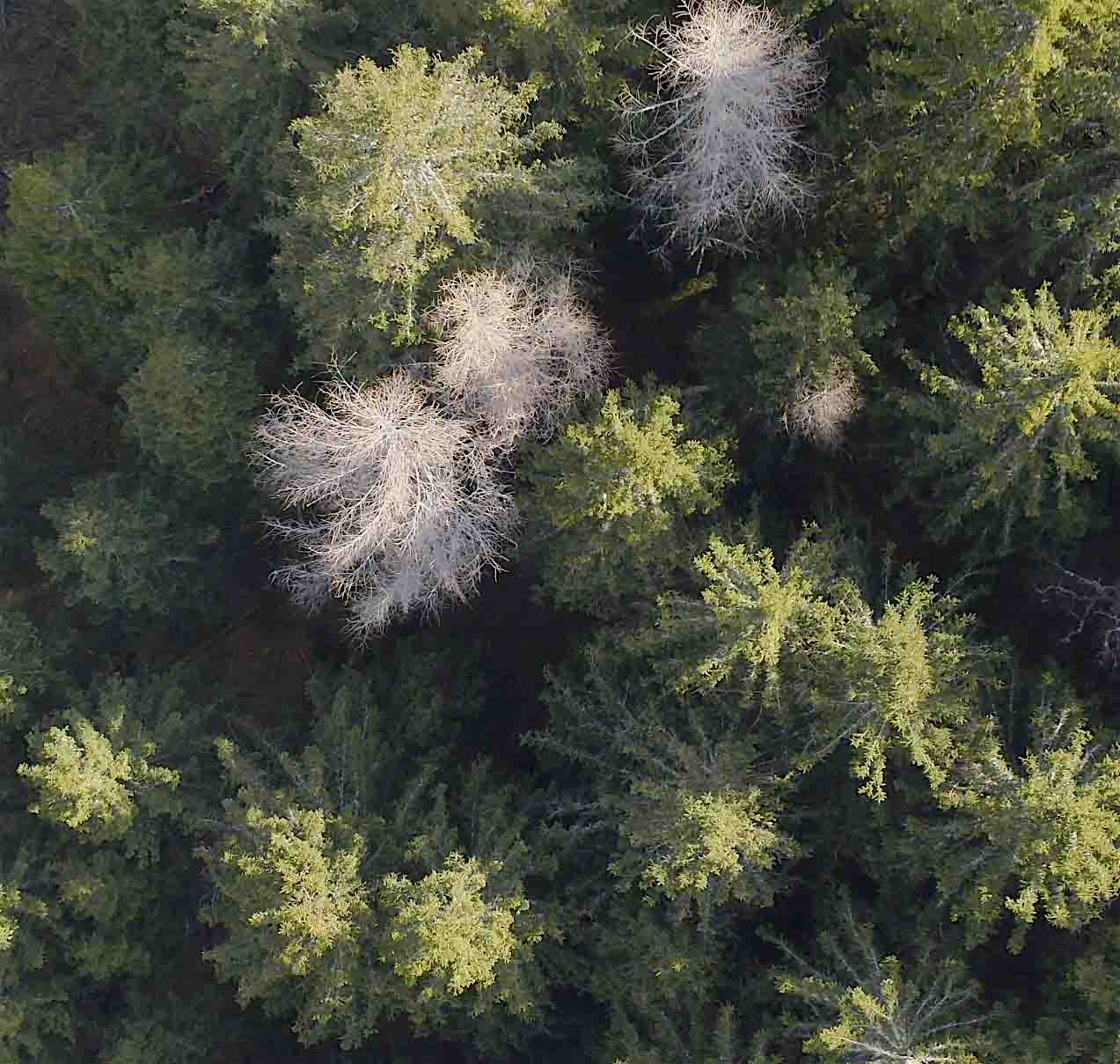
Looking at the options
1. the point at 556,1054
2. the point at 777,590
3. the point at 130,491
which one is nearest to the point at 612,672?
the point at 777,590

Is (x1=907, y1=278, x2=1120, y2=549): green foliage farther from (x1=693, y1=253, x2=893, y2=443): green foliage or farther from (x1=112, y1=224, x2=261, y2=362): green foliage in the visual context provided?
(x1=112, y1=224, x2=261, y2=362): green foliage

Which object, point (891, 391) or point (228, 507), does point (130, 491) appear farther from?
point (891, 391)

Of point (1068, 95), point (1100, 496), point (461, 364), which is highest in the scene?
point (1068, 95)

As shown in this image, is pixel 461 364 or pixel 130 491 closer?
pixel 461 364

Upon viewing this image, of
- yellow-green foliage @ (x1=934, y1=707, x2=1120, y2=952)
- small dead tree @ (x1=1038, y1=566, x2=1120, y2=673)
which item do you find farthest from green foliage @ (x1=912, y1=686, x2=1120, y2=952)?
small dead tree @ (x1=1038, y1=566, x2=1120, y2=673)

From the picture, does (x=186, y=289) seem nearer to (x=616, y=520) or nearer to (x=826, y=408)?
(x=616, y=520)

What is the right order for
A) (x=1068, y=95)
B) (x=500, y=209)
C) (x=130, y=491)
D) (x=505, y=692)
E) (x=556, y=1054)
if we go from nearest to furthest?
(x=1068, y=95) → (x=500, y=209) → (x=556, y=1054) → (x=130, y=491) → (x=505, y=692)
